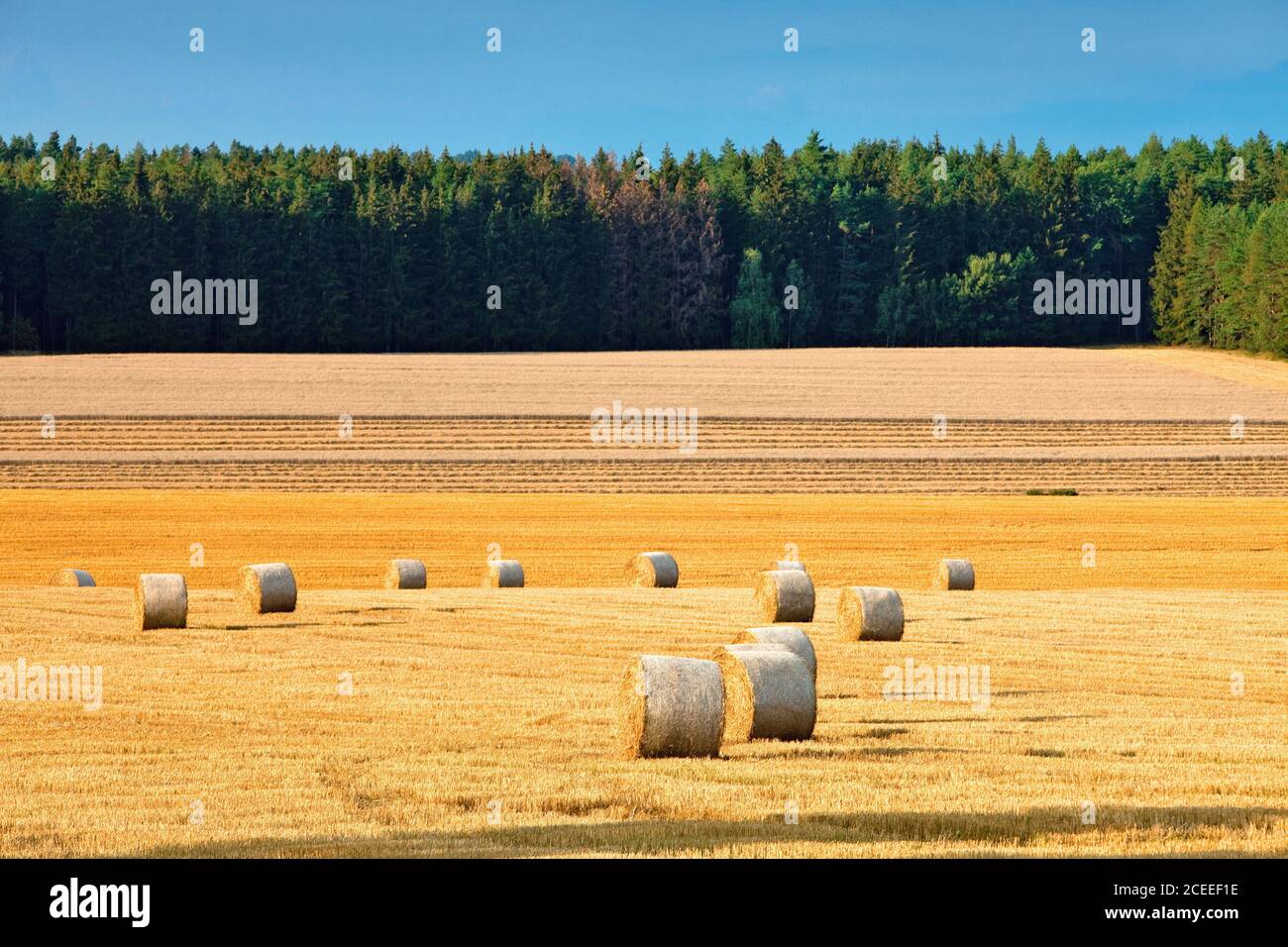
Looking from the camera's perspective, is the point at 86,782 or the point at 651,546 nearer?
the point at 86,782

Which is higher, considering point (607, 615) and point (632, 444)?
point (632, 444)

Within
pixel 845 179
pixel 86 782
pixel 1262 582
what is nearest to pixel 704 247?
pixel 845 179

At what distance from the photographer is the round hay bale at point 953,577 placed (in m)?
35.6

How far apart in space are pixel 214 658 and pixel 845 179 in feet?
427

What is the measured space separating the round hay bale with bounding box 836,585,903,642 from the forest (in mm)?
92594

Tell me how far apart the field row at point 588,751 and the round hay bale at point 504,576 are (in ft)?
31.1

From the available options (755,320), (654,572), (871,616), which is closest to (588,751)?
(871,616)

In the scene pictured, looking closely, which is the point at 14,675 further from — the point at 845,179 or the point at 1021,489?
the point at 845,179

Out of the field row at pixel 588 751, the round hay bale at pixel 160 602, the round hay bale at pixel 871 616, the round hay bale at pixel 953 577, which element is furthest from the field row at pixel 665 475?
the round hay bale at pixel 871 616

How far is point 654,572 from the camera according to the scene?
35.4m

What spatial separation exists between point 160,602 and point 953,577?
17958 millimetres

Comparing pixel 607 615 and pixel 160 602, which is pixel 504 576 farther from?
pixel 160 602

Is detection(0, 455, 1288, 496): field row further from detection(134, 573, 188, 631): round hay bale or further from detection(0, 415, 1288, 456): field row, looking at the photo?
detection(134, 573, 188, 631): round hay bale

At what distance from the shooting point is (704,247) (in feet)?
446
